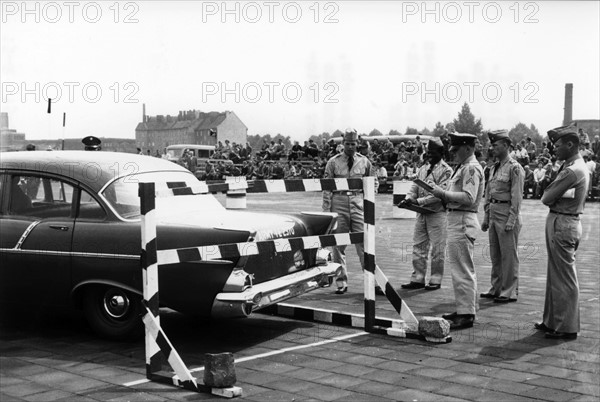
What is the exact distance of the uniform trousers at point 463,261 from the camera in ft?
23.5

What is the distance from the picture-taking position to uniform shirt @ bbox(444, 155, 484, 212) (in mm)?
7195

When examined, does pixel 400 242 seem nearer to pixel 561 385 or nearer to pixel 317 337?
pixel 317 337

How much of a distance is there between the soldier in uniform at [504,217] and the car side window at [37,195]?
4.73 m

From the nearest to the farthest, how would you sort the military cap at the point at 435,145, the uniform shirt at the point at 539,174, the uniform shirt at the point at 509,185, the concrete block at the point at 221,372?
the concrete block at the point at 221,372
the uniform shirt at the point at 509,185
the military cap at the point at 435,145
the uniform shirt at the point at 539,174

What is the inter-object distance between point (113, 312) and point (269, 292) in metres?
1.40

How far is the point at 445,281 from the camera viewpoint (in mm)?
10125

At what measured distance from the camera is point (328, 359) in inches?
238

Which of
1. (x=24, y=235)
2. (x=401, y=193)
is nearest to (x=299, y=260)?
(x=24, y=235)

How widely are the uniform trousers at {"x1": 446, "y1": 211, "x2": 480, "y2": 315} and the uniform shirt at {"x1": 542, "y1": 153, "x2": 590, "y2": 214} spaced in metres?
0.76

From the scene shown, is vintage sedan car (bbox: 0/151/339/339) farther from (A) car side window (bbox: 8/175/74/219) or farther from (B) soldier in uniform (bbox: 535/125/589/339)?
(B) soldier in uniform (bbox: 535/125/589/339)

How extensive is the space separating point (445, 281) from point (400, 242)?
4.94m

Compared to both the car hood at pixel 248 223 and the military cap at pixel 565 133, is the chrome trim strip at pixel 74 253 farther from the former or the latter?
the military cap at pixel 565 133

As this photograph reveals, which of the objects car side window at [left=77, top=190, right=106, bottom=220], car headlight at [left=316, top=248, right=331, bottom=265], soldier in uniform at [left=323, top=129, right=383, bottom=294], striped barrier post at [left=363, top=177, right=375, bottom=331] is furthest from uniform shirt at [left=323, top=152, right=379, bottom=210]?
car side window at [left=77, top=190, right=106, bottom=220]

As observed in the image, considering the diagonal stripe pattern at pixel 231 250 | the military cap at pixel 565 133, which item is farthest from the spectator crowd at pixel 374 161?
the diagonal stripe pattern at pixel 231 250
